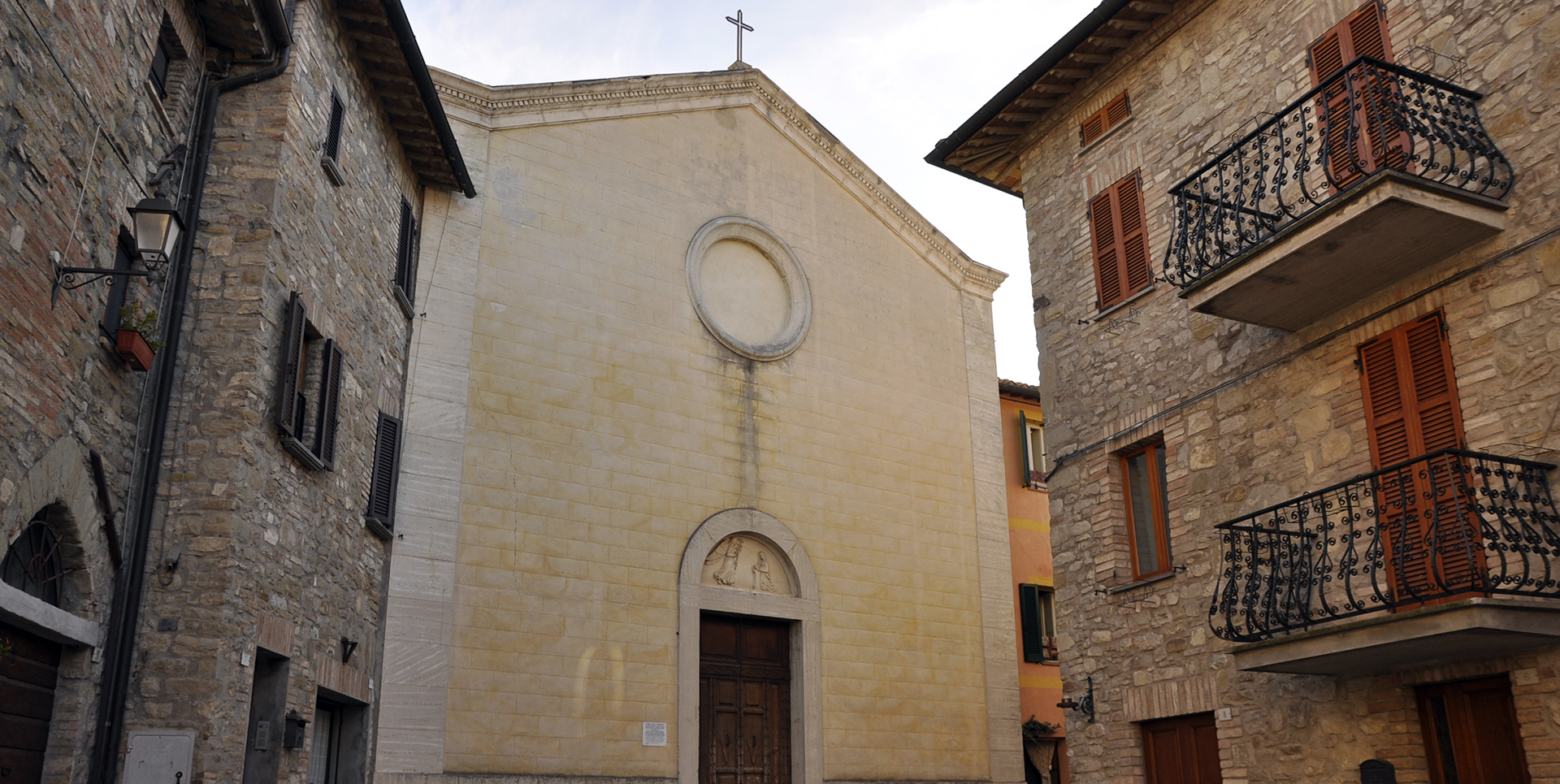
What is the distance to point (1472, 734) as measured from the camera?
848 cm

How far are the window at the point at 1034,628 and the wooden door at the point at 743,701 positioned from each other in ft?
17.8

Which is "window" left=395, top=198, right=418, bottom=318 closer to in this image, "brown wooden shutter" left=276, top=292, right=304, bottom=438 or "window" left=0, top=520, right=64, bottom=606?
"brown wooden shutter" left=276, top=292, right=304, bottom=438

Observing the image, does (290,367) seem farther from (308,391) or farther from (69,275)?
(69,275)

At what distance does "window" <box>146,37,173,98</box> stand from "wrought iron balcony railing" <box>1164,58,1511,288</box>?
8520 millimetres

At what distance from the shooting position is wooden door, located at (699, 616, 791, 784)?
16.5 m

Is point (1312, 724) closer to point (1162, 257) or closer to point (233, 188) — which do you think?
point (1162, 257)

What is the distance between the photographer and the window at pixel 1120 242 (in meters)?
12.5

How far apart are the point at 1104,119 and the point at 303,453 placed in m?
9.18

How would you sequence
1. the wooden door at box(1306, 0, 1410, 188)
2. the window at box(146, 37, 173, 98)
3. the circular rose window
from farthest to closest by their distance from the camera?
the circular rose window
the window at box(146, 37, 173, 98)
the wooden door at box(1306, 0, 1410, 188)

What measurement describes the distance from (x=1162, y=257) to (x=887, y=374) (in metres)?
8.14

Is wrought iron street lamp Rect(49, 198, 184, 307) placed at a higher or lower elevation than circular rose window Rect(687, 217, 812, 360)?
lower

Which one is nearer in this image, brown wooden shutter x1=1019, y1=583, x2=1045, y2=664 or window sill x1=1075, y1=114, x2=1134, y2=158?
window sill x1=1075, y1=114, x2=1134, y2=158

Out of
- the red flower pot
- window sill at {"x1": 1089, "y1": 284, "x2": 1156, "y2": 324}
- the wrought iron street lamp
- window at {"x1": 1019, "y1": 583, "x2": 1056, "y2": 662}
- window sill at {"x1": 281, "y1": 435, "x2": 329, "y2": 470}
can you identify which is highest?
window sill at {"x1": 1089, "y1": 284, "x2": 1156, "y2": 324}

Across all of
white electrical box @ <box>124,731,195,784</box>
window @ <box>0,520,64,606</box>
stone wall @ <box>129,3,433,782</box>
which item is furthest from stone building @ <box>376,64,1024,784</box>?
window @ <box>0,520,64,606</box>
